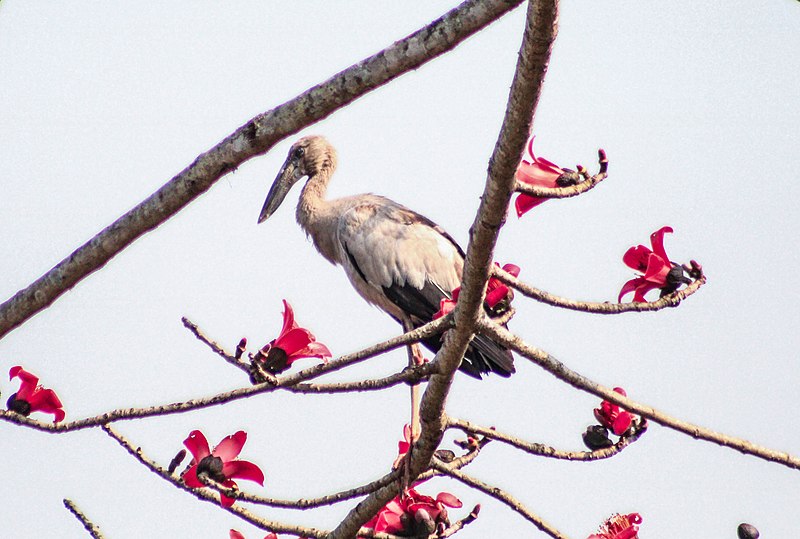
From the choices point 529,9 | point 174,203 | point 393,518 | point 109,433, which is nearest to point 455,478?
point 393,518

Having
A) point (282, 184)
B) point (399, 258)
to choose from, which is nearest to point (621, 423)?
point (399, 258)

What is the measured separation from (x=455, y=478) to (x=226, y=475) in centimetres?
88

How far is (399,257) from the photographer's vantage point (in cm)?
713

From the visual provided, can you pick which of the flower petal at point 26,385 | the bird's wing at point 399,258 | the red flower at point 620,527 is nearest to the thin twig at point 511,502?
the red flower at point 620,527

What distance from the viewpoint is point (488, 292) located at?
3.74 meters

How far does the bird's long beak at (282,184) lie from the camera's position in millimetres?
8477

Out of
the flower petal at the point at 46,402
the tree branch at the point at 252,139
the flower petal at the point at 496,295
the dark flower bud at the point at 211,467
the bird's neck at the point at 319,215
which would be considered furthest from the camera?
the bird's neck at the point at 319,215

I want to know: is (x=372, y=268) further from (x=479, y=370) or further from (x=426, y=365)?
(x=426, y=365)

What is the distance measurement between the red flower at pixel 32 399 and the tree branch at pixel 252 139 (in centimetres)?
58

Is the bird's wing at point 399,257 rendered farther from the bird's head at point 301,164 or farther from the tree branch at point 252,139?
the tree branch at point 252,139

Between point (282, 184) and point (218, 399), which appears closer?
point (218, 399)

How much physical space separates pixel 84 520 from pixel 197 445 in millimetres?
541

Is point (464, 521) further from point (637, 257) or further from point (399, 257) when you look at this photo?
point (399, 257)

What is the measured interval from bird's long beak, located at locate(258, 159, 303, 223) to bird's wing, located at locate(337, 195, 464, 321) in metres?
1.06
